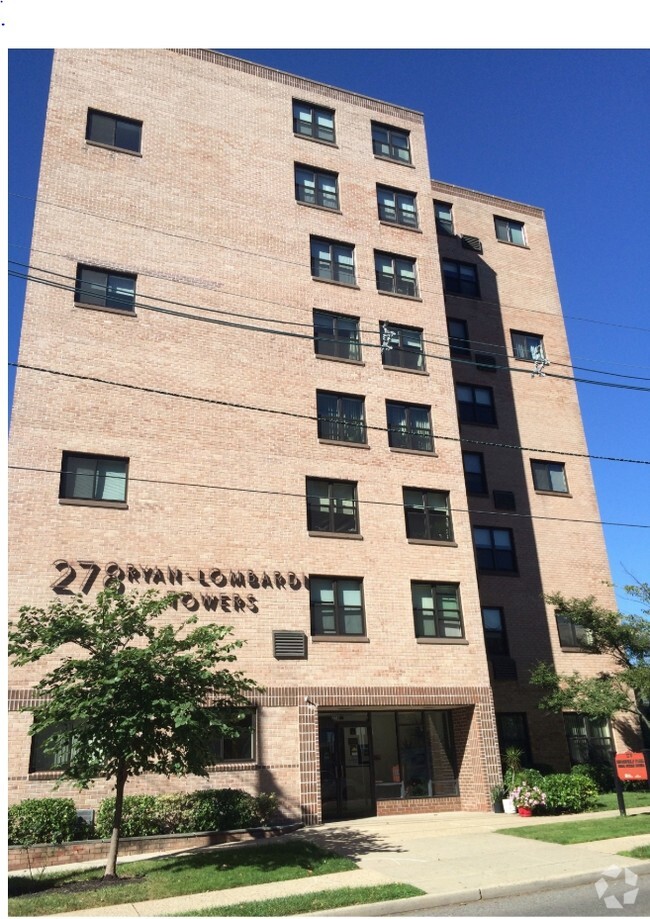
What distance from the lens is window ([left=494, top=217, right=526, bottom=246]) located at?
1367 inches

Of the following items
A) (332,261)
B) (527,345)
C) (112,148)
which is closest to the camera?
(112,148)

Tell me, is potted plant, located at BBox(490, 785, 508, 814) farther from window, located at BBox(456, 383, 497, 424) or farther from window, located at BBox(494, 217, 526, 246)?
window, located at BBox(494, 217, 526, 246)

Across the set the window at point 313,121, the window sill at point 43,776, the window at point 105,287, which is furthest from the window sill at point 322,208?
the window sill at point 43,776

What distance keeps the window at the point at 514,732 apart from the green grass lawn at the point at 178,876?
11911mm

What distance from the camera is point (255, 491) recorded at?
70.1 feet

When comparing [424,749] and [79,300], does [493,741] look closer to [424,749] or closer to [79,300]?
[424,749]

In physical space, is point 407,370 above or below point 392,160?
below

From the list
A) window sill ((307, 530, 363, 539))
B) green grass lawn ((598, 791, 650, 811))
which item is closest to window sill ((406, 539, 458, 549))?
window sill ((307, 530, 363, 539))

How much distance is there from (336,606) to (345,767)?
4.58 metres

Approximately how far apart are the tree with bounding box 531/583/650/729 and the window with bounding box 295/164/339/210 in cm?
1698

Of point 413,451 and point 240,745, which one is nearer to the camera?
point 240,745

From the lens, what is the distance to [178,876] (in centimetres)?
1226

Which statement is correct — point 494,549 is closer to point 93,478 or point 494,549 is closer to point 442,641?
point 442,641

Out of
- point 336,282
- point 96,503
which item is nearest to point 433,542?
point 336,282
